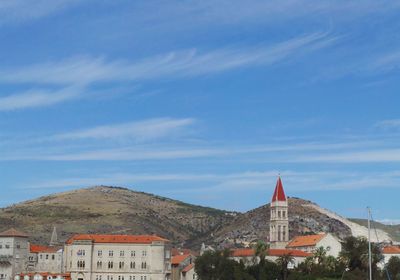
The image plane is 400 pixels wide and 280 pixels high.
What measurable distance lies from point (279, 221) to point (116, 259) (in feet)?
178

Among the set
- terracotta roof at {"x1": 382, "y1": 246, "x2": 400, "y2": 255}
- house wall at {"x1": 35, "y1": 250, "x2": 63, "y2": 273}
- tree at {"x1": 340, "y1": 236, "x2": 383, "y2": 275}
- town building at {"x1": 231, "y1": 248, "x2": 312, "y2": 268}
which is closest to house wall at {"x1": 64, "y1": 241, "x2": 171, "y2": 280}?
house wall at {"x1": 35, "y1": 250, "x2": 63, "y2": 273}

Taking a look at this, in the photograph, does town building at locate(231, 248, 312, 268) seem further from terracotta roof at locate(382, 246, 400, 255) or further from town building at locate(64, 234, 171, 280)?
terracotta roof at locate(382, 246, 400, 255)

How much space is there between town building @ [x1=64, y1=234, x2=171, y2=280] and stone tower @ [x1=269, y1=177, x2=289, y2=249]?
45283 millimetres

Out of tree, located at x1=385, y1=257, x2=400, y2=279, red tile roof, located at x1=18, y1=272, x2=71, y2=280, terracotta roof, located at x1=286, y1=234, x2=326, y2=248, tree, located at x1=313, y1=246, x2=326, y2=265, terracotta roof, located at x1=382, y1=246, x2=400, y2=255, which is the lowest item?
red tile roof, located at x1=18, y1=272, x2=71, y2=280

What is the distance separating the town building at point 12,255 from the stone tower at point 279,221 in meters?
66.7

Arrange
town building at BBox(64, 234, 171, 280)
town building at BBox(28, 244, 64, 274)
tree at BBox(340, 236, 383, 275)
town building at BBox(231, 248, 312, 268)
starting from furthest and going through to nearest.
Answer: town building at BBox(231, 248, 312, 268) → town building at BBox(28, 244, 64, 274) → town building at BBox(64, 234, 171, 280) → tree at BBox(340, 236, 383, 275)

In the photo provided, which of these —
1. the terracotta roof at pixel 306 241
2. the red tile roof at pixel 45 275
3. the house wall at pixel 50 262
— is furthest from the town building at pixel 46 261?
the terracotta roof at pixel 306 241

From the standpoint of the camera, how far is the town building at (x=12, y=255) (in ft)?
502

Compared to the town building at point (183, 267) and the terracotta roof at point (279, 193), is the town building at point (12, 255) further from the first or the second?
the terracotta roof at point (279, 193)

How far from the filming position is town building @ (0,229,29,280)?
152875mm

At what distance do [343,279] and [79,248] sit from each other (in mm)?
57033

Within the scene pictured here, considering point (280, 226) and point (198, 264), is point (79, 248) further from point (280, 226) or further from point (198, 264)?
point (280, 226)

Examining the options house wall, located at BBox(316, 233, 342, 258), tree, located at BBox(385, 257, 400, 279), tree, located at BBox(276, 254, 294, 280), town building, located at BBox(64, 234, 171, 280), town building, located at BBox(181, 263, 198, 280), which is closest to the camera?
tree, located at BBox(276, 254, 294, 280)

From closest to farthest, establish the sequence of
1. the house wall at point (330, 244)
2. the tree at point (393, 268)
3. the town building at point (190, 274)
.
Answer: the tree at point (393, 268)
the town building at point (190, 274)
the house wall at point (330, 244)
